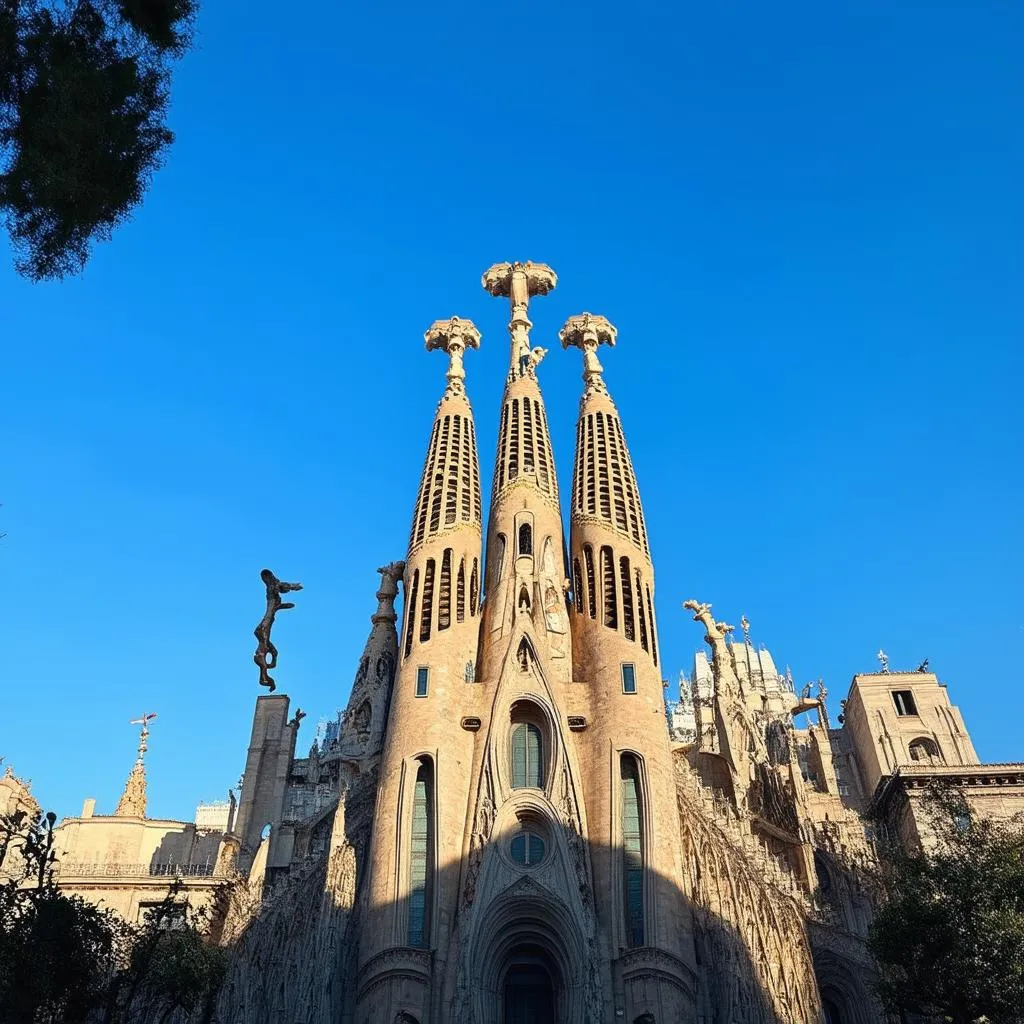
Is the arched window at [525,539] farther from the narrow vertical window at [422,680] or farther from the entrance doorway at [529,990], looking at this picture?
the entrance doorway at [529,990]

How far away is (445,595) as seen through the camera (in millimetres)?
40000

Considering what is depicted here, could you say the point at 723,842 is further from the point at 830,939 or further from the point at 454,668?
the point at 454,668

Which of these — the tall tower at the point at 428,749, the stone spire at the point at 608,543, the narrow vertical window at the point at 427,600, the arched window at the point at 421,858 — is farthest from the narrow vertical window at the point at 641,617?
the arched window at the point at 421,858

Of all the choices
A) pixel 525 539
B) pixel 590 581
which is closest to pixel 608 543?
pixel 590 581

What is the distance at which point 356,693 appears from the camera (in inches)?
1706

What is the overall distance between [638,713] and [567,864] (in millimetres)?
5949

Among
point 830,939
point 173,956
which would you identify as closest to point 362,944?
point 173,956

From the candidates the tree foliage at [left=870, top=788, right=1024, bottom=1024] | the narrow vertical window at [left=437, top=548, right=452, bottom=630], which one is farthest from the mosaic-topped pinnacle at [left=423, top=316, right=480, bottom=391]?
the tree foliage at [left=870, top=788, right=1024, bottom=1024]

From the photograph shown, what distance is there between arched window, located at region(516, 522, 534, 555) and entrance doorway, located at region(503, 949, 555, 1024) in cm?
1418

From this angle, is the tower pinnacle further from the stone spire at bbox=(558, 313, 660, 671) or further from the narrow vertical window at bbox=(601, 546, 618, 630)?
the narrow vertical window at bbox=(601, 546, 618, 630)

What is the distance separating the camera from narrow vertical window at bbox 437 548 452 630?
3919cm

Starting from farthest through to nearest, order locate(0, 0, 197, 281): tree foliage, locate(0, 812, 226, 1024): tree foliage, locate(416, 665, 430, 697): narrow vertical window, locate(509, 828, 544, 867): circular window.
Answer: locate(416, 665, 430, 697): narrow vertical window
locate(509, 828, 544, 867): circular window
locate(0, 812, 226, 1024): tree foliage
locate(0, 0, 197, 281): tree foliage

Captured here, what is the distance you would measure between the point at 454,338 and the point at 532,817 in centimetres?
2461

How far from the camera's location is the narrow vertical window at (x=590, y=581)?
131 ft
